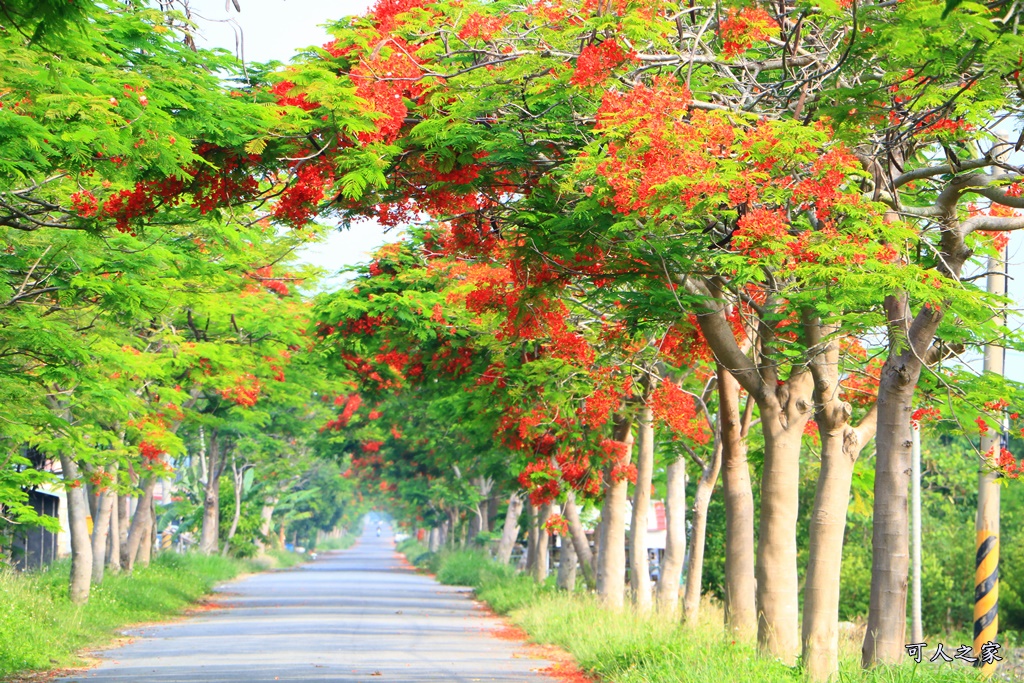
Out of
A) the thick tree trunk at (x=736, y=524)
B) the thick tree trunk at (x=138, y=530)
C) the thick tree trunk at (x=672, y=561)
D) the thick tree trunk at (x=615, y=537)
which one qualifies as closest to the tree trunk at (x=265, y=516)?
the thick tree trunk at (x=138, y=530)

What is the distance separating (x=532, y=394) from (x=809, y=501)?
752 inches

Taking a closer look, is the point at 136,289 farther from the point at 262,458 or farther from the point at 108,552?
the point at 262,458

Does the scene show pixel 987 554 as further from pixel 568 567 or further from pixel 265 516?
pixel 265 516

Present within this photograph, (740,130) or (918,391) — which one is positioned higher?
(740,130)

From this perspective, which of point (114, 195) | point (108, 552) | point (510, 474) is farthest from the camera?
point (108, 552)

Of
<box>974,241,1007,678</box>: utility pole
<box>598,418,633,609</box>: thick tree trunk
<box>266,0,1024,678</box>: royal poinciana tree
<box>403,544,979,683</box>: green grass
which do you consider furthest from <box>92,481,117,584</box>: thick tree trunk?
<box>974,241,1007,678</box>: utility pole

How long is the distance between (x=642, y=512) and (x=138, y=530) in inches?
638

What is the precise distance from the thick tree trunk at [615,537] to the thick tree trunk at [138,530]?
44.9 ft

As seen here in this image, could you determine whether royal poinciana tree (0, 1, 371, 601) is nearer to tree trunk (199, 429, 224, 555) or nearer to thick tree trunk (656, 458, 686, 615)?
thick tree trunk (656, 458, 686, 615)

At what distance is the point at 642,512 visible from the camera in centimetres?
2241

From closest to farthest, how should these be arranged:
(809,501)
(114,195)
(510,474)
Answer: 1. (114,195)
2. (510,474)
3. (809,501)

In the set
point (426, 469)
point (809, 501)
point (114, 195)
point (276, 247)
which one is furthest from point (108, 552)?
point (114, 195)

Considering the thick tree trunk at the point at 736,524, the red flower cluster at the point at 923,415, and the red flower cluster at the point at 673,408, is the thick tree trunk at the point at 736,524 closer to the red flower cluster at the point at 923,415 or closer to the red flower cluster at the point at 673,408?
the red flower cluster at the point at 923,415

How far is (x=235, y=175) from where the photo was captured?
11484mm
